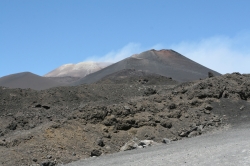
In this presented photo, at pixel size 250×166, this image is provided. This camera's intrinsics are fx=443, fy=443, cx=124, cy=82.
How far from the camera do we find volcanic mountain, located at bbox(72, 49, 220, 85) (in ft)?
234

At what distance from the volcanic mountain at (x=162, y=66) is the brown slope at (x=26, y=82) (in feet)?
16.9

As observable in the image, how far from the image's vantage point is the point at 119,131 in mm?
19812

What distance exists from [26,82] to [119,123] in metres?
54.2

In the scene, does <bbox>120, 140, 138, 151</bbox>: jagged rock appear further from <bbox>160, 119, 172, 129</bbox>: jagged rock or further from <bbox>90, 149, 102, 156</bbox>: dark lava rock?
<bbox>160, 119, 172, 129</bbox>: jagged rock

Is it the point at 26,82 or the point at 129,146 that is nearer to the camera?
the point at 129,146

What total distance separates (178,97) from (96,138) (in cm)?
638

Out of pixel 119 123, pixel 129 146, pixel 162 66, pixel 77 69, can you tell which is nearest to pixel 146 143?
pixel 129 146

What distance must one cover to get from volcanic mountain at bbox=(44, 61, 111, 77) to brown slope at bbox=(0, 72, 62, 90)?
127 ft

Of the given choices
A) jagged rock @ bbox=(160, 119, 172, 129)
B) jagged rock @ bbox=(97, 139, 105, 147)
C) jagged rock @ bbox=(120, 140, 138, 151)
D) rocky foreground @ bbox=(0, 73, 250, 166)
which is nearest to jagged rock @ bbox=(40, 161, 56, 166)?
rocky foreground @ bbox=(0, 73, 250, 166)

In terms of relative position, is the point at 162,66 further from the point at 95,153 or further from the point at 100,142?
the point at 95,153

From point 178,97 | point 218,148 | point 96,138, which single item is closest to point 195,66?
point 178,97

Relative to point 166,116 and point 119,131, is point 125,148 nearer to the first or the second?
point 119,131

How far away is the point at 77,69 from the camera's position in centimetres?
12106

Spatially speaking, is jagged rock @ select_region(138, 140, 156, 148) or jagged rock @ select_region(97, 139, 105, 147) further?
jagged rock @ select_region(97, 139, 105, 147)
